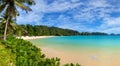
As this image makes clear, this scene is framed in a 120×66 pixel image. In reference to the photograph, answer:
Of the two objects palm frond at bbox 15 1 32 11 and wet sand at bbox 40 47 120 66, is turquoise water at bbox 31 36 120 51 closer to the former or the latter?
wet sand at bbox 40 47 120 66

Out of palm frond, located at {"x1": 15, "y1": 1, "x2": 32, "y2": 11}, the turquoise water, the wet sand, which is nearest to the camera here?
the wet sand

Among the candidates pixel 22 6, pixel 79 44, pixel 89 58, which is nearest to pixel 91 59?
pixel 89 58

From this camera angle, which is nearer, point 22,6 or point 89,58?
point 89,58

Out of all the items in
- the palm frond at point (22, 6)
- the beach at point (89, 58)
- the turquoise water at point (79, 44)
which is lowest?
the turquoise water at point (79, 44)

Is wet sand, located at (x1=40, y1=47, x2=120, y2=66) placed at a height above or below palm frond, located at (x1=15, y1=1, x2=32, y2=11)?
below

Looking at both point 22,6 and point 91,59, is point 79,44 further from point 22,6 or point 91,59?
point 91,59

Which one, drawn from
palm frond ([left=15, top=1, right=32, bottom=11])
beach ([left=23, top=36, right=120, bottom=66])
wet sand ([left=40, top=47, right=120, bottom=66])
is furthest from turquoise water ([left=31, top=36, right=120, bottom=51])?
palm frond ([left=15, top=1, right=32, bottom=11])

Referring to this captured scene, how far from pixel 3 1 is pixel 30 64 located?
14.1 meters

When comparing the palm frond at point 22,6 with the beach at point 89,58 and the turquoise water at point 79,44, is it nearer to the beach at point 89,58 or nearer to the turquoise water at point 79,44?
the beach at point 89,58

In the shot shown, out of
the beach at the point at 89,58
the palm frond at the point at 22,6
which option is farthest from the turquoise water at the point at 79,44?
the palm frond at the point at 22,6

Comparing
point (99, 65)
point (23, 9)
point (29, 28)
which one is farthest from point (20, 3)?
point (29, 28)

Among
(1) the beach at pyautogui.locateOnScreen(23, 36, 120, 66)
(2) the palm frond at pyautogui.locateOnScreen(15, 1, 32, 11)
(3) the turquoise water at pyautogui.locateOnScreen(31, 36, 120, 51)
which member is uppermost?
(2) the palm frond at pyautogui.locateOnScreen(15, 1, 32, 11)

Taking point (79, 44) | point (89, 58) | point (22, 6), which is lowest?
point (79, 44)

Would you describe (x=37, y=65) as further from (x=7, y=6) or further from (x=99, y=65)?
(x=7, y=6)
